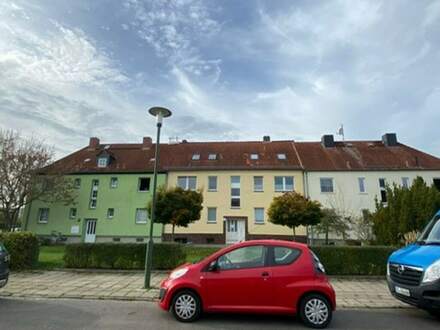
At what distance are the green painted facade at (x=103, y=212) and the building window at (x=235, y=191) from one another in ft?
22.4

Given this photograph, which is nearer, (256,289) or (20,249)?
(256,289)

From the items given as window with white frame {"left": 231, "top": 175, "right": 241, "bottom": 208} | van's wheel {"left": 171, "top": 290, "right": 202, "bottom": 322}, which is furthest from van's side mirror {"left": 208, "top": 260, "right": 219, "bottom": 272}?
window with white frame {"left": 231, "top": 175, "right": 241, "bottom": 208}

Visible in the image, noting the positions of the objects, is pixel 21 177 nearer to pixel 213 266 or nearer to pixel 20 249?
pixel 20 249

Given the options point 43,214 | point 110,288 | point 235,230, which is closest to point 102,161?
point 43,214

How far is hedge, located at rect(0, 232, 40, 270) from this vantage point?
10.7 meters

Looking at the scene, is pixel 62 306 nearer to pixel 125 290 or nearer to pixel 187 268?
pixel 125 290

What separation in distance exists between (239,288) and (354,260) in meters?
7.01

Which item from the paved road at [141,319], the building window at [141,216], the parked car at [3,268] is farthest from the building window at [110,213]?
the paved road at [141,319]

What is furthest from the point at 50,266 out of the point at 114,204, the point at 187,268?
the point at 114,204

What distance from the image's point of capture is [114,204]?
2762 centimetres

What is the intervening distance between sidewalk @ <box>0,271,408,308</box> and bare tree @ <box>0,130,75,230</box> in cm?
1541

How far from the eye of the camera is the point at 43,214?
28.4m

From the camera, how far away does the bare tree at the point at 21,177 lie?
22266mm

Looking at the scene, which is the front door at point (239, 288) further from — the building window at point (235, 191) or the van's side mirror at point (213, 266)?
the building window at point (235, 191)
